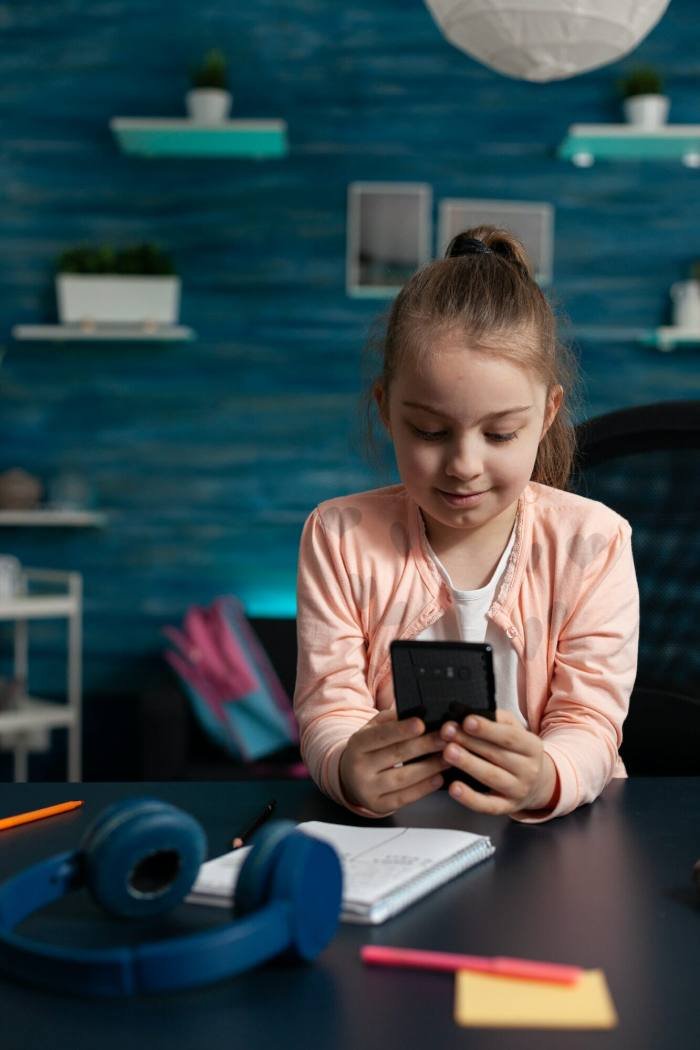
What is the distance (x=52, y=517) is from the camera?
3.43 meters

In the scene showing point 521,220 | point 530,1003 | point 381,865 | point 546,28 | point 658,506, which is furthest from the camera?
point 521,220

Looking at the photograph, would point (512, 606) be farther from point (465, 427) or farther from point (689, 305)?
point (689, 305)

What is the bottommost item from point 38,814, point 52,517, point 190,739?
point 190,739

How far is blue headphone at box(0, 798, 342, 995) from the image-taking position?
559 mm

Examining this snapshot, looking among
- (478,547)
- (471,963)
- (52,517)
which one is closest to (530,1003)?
(471,963)

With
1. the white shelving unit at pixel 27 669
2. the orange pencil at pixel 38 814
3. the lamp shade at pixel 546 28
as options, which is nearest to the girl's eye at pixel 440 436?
the orange pencil at pixel 38 814

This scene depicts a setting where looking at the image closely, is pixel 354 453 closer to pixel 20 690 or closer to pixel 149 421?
pixel 149 421

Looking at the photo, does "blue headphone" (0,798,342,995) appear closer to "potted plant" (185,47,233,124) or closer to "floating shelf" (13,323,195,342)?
"floating shelf" (13,323,195,342)

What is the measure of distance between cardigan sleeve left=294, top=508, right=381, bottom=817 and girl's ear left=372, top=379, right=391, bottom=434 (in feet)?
0.39

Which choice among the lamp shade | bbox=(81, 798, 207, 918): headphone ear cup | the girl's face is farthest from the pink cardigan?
the lamp shade

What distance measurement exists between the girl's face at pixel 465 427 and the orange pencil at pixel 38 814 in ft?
1.38

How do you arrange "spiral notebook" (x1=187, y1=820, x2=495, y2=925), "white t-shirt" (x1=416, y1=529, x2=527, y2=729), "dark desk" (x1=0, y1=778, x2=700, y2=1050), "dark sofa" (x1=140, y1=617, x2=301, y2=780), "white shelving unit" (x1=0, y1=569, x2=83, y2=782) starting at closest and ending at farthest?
"dark desk" (x1=0, y1=778, x2=700, y2=1050) → "spiral notebook" (x1=187, y1=820, x2=495, y2=925) → "white t-shirt" (x1=416, y1=529, x2=527, y2=729) → "dark sofa" (x1=140, y1=617, x2=301, y2=780) → "white shelving unit" (x1=0, y1=569, x2=83, y2=782)

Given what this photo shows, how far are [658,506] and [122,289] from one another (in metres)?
2.39

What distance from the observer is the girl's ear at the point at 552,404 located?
1.18m
